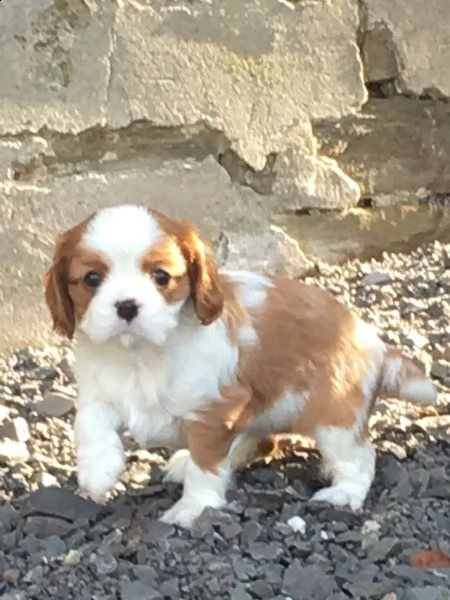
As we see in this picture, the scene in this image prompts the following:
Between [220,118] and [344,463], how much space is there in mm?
1585

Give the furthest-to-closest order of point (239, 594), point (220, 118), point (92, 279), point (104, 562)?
point (220, 118) → point (92, 279) → point (104, 562) → point (239, 594)

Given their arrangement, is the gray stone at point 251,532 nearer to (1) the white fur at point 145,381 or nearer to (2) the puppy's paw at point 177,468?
(1) the white fur at point 145,381

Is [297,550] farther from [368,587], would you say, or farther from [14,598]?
[14,598]

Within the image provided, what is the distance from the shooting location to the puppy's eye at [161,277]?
2.74 m

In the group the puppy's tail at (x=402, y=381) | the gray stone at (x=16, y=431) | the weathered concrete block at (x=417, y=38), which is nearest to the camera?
the puppy's tail at (x=402, y=381)

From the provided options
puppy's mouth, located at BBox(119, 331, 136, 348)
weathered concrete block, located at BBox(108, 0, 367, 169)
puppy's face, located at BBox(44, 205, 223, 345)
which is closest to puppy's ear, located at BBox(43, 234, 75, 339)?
puppy's face, located at BBox(44, 205, 223, 345)

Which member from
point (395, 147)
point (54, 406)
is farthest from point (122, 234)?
point (395, 147)

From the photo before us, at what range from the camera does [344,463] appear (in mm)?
3025

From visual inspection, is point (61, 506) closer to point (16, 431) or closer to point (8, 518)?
point (8, 518)

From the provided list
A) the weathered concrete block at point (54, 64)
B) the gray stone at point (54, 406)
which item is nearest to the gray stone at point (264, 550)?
the gray stone at point (54, 406)

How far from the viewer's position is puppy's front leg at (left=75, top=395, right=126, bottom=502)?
109 inches

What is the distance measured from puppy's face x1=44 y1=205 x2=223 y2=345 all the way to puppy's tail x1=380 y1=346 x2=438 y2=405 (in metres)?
0.57

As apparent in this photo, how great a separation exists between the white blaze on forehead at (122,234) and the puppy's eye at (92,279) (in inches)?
1.9

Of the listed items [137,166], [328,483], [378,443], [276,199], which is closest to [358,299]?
[276,199]
